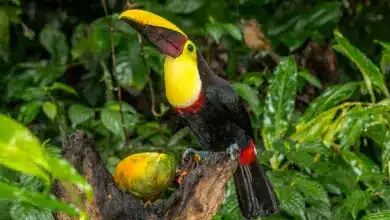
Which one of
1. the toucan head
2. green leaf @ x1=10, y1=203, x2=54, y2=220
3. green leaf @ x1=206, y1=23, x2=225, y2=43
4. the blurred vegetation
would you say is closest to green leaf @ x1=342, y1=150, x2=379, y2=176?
the blurred vegetation

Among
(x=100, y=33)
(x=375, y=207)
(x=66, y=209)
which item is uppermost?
(x=66, y=209)

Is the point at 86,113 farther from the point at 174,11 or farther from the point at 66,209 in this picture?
the point at 66,209

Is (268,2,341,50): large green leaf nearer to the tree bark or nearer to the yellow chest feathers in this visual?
the yellow chest feathers

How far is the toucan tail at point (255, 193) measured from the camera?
1617 mm

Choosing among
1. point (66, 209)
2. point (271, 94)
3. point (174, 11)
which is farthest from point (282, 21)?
point (66, 209)

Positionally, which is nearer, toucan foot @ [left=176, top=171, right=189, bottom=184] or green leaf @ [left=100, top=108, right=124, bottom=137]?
toucan foot @ [left=176, top=171, right=189, bottom=184]

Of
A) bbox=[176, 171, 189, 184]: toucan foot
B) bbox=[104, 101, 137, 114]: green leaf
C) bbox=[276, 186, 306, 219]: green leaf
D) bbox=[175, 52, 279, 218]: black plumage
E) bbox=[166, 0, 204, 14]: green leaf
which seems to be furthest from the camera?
bbox=[166, 0, 204, 14]: green leaf

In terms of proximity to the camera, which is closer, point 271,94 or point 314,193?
point 314,193

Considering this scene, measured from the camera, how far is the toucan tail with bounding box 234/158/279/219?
162 cm

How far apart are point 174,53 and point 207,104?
16 cm

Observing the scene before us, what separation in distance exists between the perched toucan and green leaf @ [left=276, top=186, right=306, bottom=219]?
0.10m

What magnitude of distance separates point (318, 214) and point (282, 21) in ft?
3.69

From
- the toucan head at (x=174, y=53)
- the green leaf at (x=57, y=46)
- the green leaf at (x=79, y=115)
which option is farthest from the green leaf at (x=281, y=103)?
the green leaf at (x=57, y=46)

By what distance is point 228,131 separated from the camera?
1595 mm
